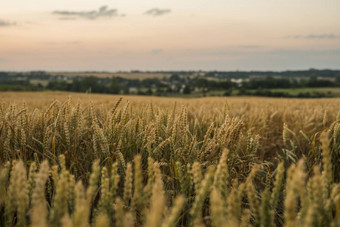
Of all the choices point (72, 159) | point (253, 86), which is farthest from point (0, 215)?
point (253, 86)

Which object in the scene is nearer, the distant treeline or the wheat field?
the wheat field

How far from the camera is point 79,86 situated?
271ft

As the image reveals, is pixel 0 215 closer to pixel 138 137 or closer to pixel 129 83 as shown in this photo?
pixel 138 137

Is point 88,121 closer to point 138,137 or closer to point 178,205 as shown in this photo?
point 138,137

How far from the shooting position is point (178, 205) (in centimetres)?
77

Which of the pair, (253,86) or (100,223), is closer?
(100,223)

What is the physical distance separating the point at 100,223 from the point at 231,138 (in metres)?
1.57

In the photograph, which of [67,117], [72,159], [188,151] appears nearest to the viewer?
[188,151]

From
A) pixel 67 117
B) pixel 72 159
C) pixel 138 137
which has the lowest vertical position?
pixel 72 159

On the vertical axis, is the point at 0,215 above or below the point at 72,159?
below

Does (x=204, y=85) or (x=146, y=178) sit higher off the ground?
(x=204, y=85)

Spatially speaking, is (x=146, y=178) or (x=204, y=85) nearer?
(x=146, y=178)

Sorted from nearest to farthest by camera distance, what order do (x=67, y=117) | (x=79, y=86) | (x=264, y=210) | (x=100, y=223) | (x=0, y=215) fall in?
1. (x=100, y=223)
2. (x=264, y=210)
3. (x=0, y=215)
4. (x=67, y=117)
5. (x=79, y=86)

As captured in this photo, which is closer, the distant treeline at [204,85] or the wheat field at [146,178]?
the wheat field at [146,178]
